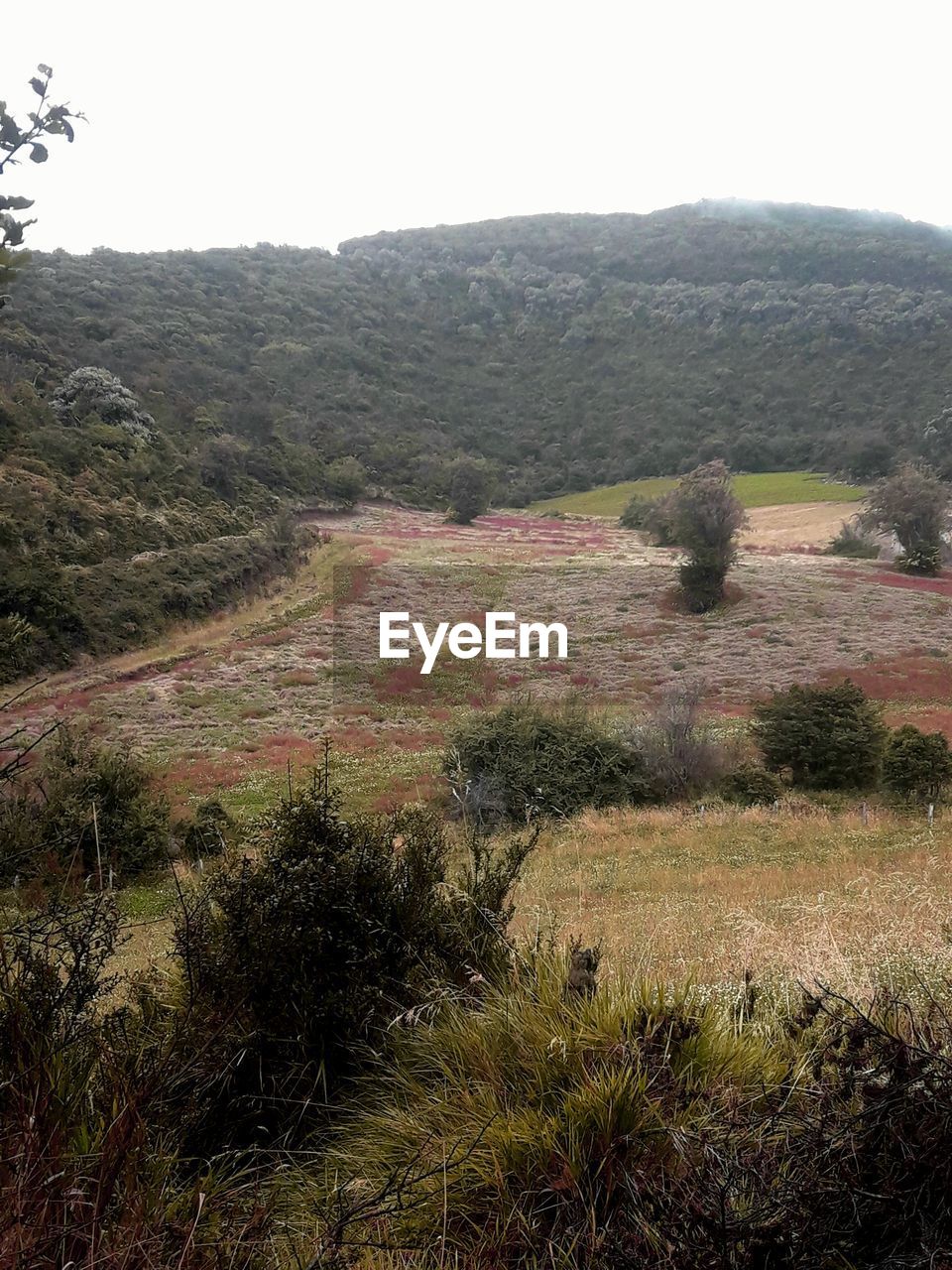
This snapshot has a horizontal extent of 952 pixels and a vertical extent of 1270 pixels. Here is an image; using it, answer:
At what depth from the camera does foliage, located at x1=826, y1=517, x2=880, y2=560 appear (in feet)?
128

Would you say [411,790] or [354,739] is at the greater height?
[411,790]

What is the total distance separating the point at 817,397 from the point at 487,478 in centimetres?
4141

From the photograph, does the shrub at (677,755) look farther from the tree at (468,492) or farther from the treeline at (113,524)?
the tree at (468,492)

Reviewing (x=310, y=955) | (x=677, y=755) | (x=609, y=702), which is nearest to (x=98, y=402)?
(x=609, y=702)

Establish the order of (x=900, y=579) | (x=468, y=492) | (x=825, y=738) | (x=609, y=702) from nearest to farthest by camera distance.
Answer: (x=825, y=738) → (x=609, y=702) → (x=900, y=579) → (x=468, y=492)

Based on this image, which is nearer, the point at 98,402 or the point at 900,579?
the point at 900,579

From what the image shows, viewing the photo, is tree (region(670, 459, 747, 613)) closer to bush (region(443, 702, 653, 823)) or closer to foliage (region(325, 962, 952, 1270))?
bush (region(443, 702, 653, 823))

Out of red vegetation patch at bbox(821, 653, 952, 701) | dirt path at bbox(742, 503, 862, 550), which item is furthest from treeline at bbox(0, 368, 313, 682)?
dirt path at bbox(742, 503, 862, 550)

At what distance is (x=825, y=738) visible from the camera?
15.7 metres

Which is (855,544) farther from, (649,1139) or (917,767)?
(649,1139)

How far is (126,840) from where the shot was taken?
12.5m

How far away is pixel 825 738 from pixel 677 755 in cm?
297

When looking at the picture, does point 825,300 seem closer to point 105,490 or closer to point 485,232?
point 485,232

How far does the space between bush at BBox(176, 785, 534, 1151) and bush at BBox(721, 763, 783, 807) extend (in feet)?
41.3
